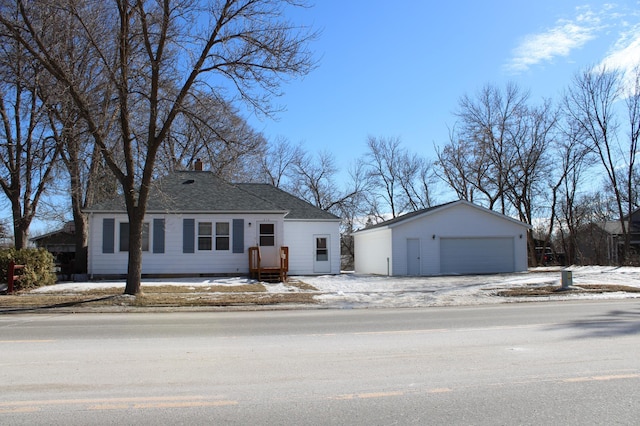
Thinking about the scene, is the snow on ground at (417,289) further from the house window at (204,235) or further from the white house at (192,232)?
the house window at (204,235)

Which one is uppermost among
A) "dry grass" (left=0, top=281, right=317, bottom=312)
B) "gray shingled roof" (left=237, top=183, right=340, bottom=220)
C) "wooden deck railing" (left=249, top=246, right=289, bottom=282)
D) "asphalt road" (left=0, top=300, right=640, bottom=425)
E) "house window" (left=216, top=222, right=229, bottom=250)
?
"gray shingled roof" (left=237, top=183, right=340, bottom=220)

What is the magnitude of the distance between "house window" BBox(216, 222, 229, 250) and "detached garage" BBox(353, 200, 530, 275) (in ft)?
28.3

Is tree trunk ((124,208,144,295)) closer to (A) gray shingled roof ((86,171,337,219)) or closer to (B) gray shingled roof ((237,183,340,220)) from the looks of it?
(A) gray shingled roof ((86,171,337,219))

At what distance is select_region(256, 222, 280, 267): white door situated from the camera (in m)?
25.4

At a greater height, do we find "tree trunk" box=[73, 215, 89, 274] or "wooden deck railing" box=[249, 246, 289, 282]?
"tree trunk" box=[73, 215, 89, 274]

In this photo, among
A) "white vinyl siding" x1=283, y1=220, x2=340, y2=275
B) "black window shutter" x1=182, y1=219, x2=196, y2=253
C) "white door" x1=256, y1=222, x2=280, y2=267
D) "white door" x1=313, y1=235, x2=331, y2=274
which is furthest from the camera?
"white door" x1=313, y1=235, x2=331, y2=274

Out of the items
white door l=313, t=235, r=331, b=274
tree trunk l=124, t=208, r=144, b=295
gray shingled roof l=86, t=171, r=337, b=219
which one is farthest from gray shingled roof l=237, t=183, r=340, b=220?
tree trunk l=124, t=208, r=144, b=295

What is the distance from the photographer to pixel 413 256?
91.5 feet

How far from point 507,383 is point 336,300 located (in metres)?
10.4

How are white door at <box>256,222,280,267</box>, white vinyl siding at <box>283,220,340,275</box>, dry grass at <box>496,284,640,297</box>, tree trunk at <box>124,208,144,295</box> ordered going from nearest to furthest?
tree trunk at <box>124,208,144,295</box>, dry grass at <box>496,284,640,297</box>, white door at <box>256,222,280,267</box>, white vinyl siding at <box>283,220,340,275</box>

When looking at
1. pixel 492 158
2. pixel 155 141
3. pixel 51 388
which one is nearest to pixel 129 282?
pixel 155 141

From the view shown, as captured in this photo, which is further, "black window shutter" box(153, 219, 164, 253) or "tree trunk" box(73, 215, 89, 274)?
"tree trunk" box(73, 215, 89, 274)

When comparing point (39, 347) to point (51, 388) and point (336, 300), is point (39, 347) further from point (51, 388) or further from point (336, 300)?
point (336, 300)

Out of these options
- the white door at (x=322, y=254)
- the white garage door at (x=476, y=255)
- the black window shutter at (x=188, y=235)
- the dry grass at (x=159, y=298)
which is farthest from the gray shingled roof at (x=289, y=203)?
the dry grass at (x=159, y=298)
